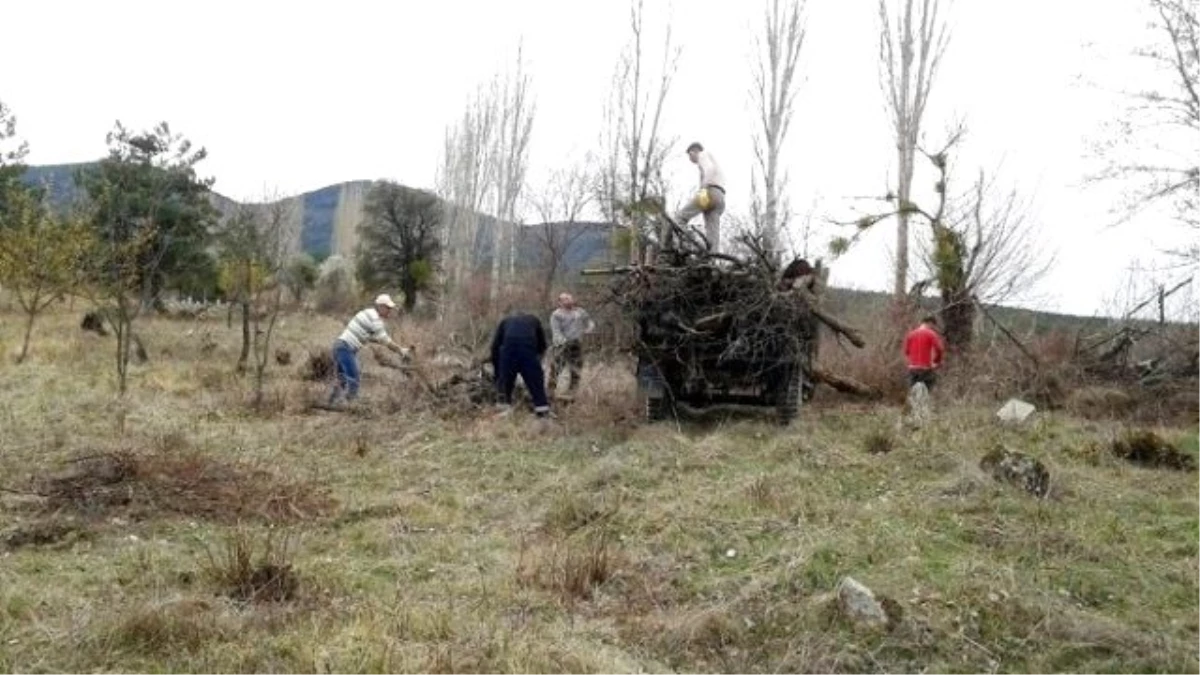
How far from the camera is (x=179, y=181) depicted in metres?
28.7

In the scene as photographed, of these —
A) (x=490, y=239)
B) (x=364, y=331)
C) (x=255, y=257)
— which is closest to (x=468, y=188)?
(x=490, y=239)

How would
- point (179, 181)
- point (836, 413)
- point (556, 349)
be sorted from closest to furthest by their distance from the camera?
1. point (836, 413)
2. point (556, 349)
3. point (179, 181)

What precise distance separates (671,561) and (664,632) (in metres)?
1.15

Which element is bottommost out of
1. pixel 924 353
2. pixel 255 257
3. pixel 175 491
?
pixel 175 491

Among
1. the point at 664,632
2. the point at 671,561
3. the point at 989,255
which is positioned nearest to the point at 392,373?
the point at 671,561

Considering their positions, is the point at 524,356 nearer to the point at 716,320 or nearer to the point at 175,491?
the point at 716,320

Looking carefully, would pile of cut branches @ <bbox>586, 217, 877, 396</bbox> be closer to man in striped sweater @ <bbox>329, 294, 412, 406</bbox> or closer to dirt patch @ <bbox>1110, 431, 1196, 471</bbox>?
dirt patch @ <bbox>1110, 431, 1196, 471</bbox>

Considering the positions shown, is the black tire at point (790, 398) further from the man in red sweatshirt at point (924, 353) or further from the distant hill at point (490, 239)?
the distant hill at point (490, 239)

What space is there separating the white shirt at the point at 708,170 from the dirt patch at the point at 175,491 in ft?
18.1

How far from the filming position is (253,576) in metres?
4.89

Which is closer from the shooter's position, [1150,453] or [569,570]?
[569,570]

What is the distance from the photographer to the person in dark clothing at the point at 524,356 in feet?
35.7

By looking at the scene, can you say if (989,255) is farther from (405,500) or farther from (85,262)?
(85,262)

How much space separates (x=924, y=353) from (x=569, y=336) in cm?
440
